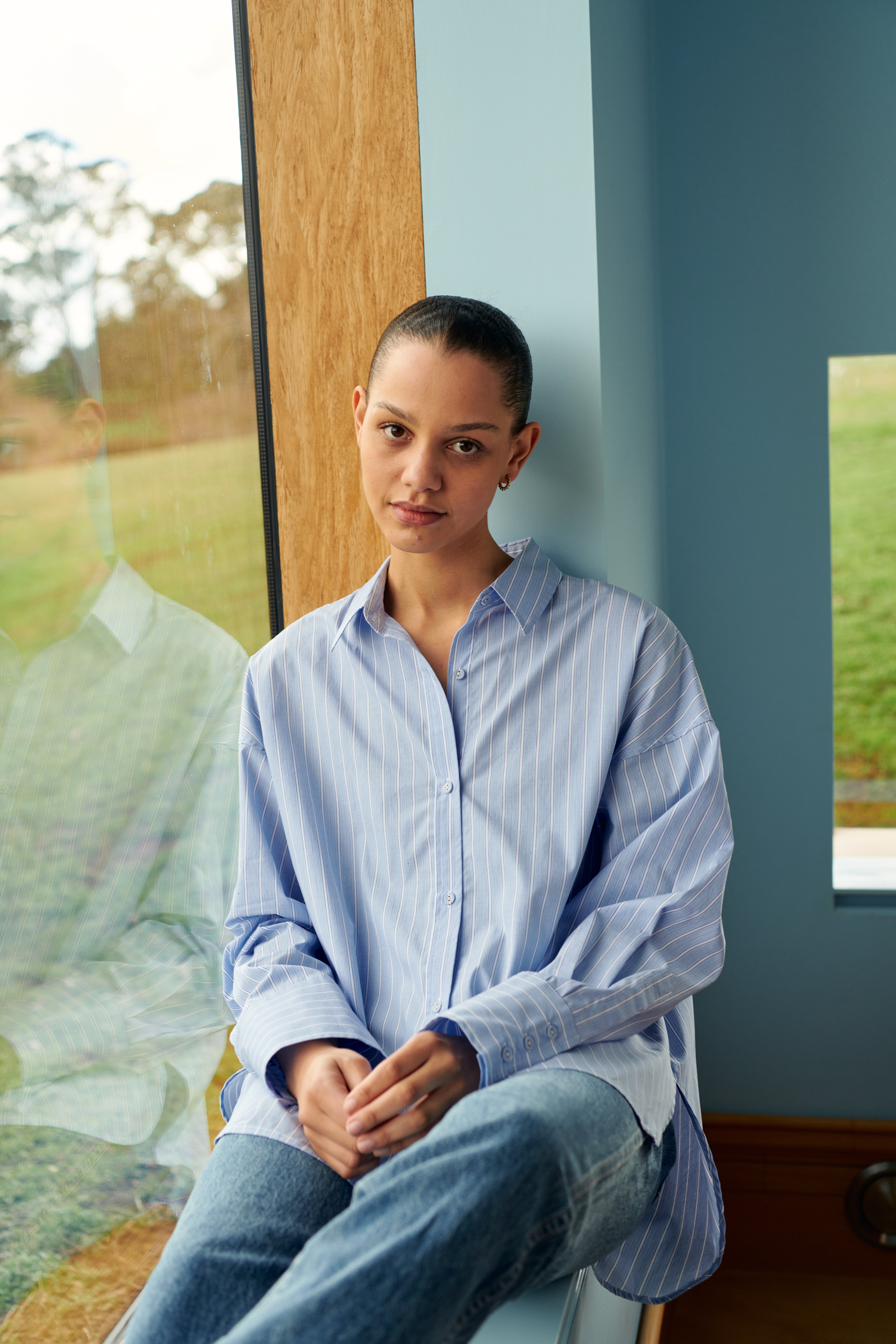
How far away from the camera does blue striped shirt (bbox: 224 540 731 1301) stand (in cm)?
118

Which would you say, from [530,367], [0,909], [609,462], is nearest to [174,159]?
[530,367]

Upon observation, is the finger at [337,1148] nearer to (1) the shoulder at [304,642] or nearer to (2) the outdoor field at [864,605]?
(1) the shoulder at [304,642]

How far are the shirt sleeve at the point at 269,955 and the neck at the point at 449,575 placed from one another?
24 centimetres

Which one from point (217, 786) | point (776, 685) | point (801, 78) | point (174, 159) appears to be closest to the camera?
point (174, 159)

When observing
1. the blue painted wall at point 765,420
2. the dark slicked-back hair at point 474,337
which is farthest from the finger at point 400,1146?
the blue painted wall at point 765,420

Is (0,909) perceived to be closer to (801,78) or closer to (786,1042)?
(786,1042)

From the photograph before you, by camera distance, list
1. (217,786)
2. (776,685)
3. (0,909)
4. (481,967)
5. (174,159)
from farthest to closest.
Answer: (776,685) → (217,786) → (174,159) → (481,967) → (0,909)

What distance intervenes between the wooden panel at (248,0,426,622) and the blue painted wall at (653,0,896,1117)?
951 mm

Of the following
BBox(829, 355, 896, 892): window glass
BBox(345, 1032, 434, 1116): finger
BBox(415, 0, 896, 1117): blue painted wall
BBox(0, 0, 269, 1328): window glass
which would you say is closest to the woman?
BBox(345, 1032, 434, 1116): finger

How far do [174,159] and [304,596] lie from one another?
2.04 feet

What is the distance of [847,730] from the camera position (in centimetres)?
233

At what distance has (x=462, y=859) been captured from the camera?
123cm

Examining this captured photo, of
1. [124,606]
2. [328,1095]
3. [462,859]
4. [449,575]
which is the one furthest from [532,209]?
[328,1095]

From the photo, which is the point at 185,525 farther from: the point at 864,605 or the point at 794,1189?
the point at 794,1189
